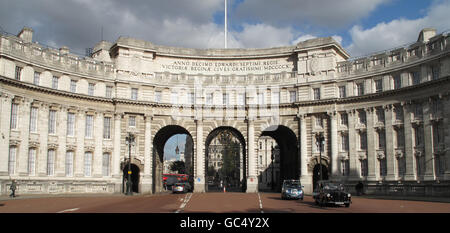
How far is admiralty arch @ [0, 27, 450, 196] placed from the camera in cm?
4772

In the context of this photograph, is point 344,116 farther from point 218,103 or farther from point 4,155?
point 4,155

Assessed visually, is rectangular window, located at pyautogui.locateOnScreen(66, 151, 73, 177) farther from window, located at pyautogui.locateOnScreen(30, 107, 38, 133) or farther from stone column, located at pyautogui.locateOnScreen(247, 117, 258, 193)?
stone column, located at pyautogui.locateOnScreen(247, 117, 258, 193)

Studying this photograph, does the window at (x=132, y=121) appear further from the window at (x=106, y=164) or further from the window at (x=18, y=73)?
the window at (x=18, y=73)

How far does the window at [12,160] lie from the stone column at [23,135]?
36cm

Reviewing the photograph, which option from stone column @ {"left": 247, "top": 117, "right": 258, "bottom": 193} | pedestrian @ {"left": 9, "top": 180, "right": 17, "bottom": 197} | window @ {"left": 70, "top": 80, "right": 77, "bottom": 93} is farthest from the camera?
stone column @ {"left": 247, "top": 117, "right": 258, "bottom": 193}

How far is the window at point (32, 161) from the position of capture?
4859 centimetres

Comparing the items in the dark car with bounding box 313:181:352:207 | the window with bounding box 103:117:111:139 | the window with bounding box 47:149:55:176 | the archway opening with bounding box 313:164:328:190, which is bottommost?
the dark car with bounding box 313:181:352:207

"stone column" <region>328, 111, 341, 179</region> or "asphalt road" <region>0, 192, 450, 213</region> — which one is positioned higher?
"stone column" <region>328, 111, 341, 179</region>

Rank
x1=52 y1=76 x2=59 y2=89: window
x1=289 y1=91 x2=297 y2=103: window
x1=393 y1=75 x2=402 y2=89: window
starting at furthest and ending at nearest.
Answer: x1=289 y1=91 x2=297 y2=103: window → x1=52 y1=76 x2=59 y2=89: window → x1=393 y1=75 x2=402 y2=89: window

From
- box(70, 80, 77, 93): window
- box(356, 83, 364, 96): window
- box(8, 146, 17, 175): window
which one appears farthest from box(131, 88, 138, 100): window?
box(356, 83, 364, 96): window

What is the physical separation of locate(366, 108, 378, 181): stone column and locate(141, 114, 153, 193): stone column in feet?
86.5

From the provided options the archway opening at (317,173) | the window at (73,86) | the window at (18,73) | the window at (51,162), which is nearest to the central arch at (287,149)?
the archway opening at (317,173)

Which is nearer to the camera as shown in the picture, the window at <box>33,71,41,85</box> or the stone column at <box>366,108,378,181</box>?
the window at <box>33,71,41,85</box>

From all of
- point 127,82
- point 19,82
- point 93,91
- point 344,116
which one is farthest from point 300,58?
point 19,82
